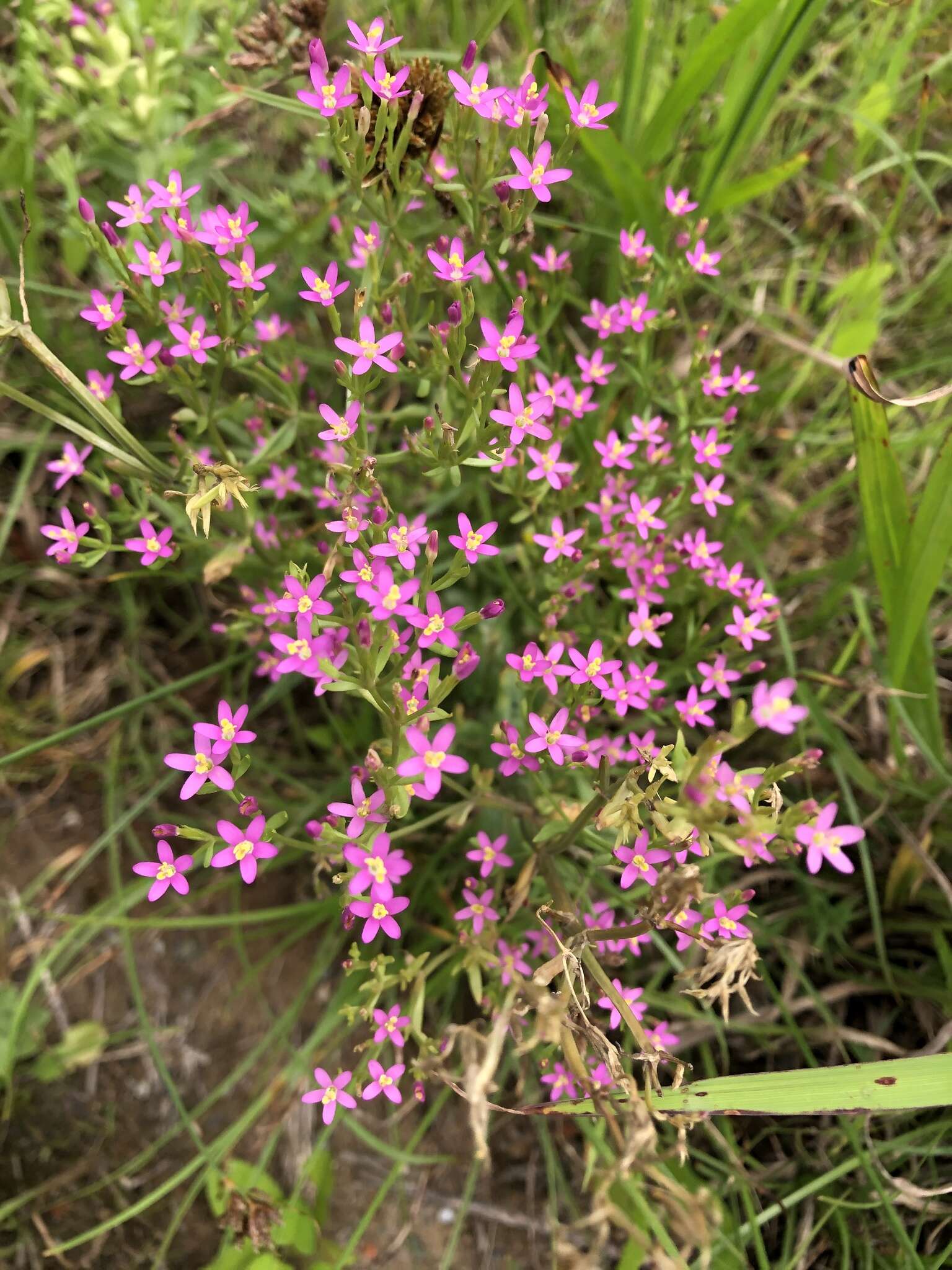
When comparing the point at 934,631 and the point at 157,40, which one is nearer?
the point at 157,40

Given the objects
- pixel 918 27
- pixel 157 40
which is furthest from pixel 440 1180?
pixel 918 27

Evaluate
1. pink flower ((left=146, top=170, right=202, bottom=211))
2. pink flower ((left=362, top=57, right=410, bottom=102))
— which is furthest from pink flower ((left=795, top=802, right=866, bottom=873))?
pink flower ((left=146, top=170, right=202, bottom=211))

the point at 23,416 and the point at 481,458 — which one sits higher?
the point at 481,458

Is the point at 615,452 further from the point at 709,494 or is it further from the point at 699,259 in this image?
the point at 699,259

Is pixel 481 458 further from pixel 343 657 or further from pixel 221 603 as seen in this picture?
pixel 221 603

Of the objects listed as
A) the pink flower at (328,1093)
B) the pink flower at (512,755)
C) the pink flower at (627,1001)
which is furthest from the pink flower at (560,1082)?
the pink flower at (512,755)

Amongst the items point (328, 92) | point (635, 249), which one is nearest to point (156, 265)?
point (328, 92)

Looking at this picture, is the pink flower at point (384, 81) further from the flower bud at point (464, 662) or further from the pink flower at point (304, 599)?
the flower bud at point (464, 662)
